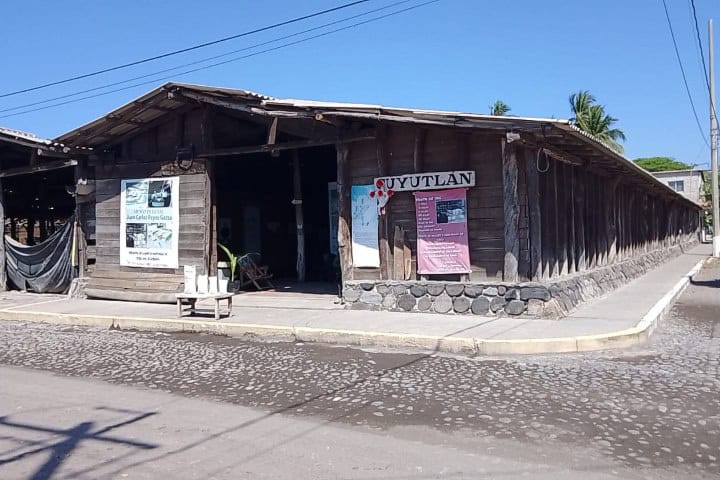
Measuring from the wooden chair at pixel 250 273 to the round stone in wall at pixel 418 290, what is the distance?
6.00 meters

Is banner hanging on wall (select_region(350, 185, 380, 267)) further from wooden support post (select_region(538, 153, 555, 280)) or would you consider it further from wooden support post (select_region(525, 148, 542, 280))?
wooden support post (select_region(538, 153, 555, 280))

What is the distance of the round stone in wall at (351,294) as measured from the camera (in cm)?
1229

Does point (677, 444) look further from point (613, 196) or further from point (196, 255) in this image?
point (613, 196)

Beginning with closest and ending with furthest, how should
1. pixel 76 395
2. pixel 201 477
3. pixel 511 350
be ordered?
pixel 201 477 → pixel 76 395 → pixel 511 350

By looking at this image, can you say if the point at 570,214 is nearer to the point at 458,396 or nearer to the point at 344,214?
the point at 344,214

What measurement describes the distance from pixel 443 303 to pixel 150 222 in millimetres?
7454

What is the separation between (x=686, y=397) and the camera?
6.21m

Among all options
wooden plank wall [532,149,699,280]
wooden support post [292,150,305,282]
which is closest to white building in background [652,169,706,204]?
wooden plank wall [532,149,699,280]

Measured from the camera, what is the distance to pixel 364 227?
485 inches

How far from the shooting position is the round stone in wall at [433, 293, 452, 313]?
37.1 feet

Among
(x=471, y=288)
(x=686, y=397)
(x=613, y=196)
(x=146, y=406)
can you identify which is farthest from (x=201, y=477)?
(x=613, y=196)

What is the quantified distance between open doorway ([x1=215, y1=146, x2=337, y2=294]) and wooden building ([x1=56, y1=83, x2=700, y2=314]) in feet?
0.17

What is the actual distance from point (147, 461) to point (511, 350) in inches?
209

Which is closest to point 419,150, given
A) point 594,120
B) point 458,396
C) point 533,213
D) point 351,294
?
point 533,213
